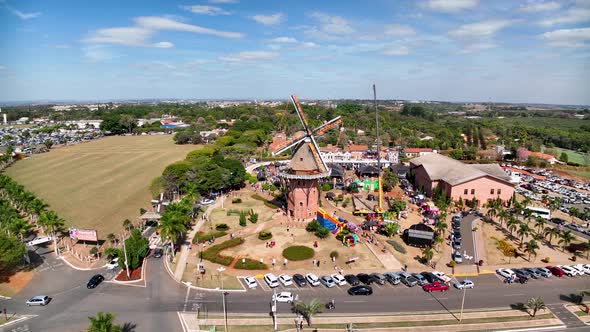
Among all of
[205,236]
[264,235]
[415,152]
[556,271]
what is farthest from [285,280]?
[415,152]

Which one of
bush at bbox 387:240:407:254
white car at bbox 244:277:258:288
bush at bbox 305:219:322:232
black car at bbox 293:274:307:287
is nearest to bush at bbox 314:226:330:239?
bush at bbox 305:219:322:232

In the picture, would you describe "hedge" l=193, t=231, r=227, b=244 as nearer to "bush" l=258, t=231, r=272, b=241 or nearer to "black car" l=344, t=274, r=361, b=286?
"bush" l=258, t=231, r=272, b=241

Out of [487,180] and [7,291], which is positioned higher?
[487,180]

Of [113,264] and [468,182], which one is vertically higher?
[468,182]

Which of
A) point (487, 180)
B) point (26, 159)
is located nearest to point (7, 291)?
point (487, 180)

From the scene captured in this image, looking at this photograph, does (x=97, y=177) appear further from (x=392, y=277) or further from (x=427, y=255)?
(x=427, y=255)

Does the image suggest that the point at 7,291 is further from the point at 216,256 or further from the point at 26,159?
the point at 26,159

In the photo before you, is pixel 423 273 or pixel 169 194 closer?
pixel 423 273
